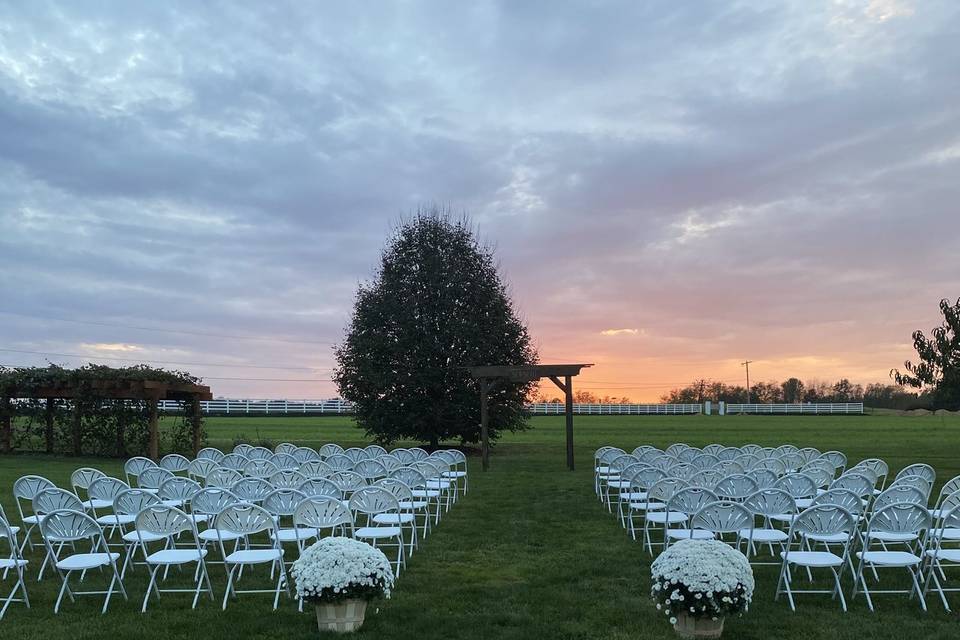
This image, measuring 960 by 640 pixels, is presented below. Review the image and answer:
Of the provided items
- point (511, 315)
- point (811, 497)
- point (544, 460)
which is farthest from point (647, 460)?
point (511, 315)

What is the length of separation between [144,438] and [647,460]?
1479 centimetres

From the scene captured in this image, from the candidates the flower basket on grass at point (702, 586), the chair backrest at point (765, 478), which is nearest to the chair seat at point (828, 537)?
the flower basket on grass at point (702, 586)

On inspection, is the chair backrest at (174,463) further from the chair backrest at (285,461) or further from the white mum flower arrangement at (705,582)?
the white mum flower arrangement at (705,582)

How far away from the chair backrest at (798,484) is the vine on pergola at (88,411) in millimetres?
14806

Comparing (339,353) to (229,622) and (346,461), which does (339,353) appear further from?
(229,622)

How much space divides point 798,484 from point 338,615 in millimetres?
5881

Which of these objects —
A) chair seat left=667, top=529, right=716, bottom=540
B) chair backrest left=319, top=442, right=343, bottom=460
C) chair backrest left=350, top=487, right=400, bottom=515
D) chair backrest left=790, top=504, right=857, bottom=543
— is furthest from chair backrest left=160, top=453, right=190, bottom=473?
chair backrest left=790, top=504, right=857, bottom=543

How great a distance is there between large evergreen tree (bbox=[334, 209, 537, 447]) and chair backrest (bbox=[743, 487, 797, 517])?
55.6 feet

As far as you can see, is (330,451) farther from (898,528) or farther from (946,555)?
(946,555)

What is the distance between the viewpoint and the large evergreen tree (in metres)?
24.3

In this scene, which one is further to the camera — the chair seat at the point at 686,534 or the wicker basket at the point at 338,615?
the chair seat at the point at 686,534

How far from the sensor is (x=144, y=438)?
21016mm

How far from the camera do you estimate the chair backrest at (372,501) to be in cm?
772

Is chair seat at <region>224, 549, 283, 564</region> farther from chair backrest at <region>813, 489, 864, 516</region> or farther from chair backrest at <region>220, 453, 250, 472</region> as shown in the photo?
chair backrest at <region>813, 489, 864, 516</region>
